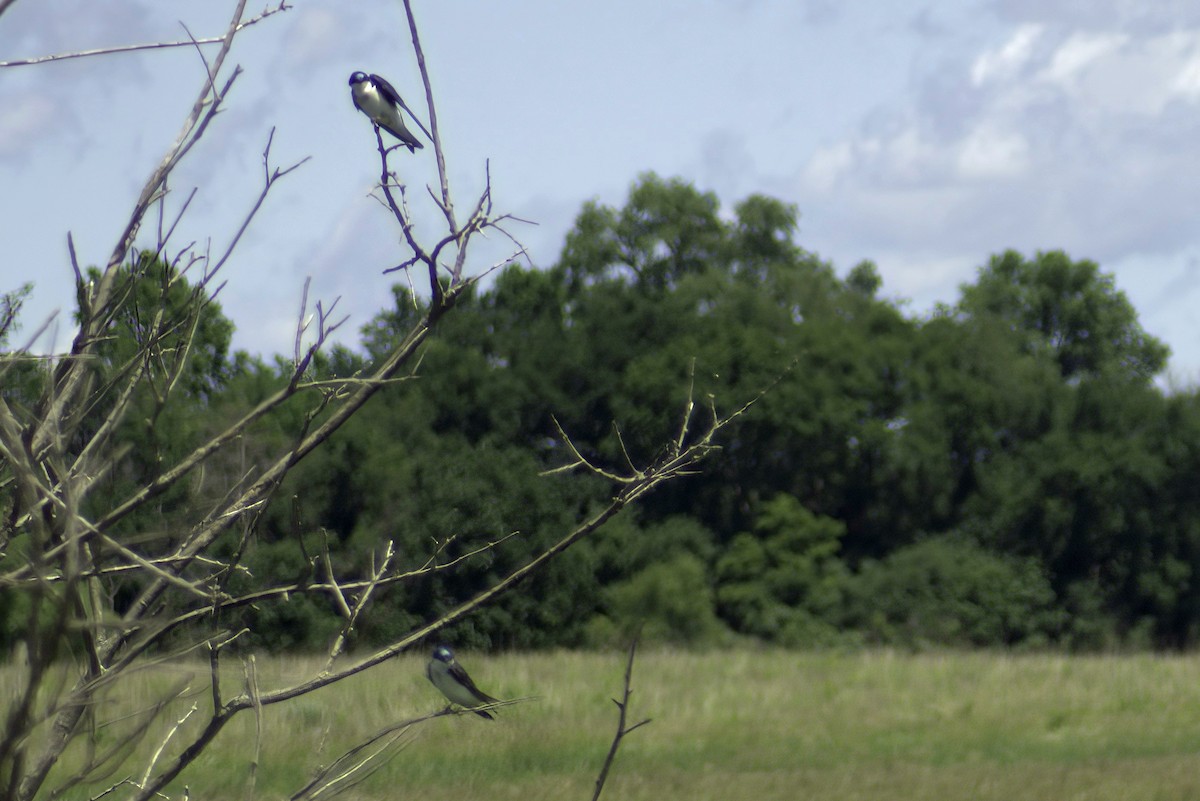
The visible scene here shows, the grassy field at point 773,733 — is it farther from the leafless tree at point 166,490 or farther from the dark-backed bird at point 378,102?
the leafless tree at point 166,490

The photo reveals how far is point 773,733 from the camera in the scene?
15.5 metres

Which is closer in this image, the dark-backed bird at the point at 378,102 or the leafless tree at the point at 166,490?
the leafless tree at the point at 166,490

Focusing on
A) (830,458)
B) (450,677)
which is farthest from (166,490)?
(830,458)

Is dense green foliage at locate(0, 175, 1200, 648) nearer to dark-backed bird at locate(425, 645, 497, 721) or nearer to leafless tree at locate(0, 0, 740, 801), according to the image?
dark-backed bird at locate(425, 645, 497, 721)

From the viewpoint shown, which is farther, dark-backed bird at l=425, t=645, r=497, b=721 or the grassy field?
the grassy field

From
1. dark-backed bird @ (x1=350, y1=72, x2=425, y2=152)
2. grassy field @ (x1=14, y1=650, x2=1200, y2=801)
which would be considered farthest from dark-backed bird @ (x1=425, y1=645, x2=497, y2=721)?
dark-backed bird @ (x1=350, y1=72, x2=425, y2=152)

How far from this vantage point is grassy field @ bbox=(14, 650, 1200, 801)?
38.4 ft

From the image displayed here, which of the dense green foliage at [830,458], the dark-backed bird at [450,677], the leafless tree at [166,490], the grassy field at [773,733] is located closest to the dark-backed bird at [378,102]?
the leafless tree at [166,490]

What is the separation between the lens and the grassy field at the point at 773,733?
11711 mm

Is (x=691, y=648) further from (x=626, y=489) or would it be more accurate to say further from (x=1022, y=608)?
(x=626, y=489)

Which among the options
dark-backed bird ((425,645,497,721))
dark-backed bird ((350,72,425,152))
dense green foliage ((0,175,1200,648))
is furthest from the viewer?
dense green foliage ((0,175,1200,648))

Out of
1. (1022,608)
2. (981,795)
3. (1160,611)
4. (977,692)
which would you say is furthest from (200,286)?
(1160,611)

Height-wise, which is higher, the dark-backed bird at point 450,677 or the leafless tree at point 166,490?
the leafless tree at point 166,490

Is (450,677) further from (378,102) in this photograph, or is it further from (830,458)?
(830,458)
